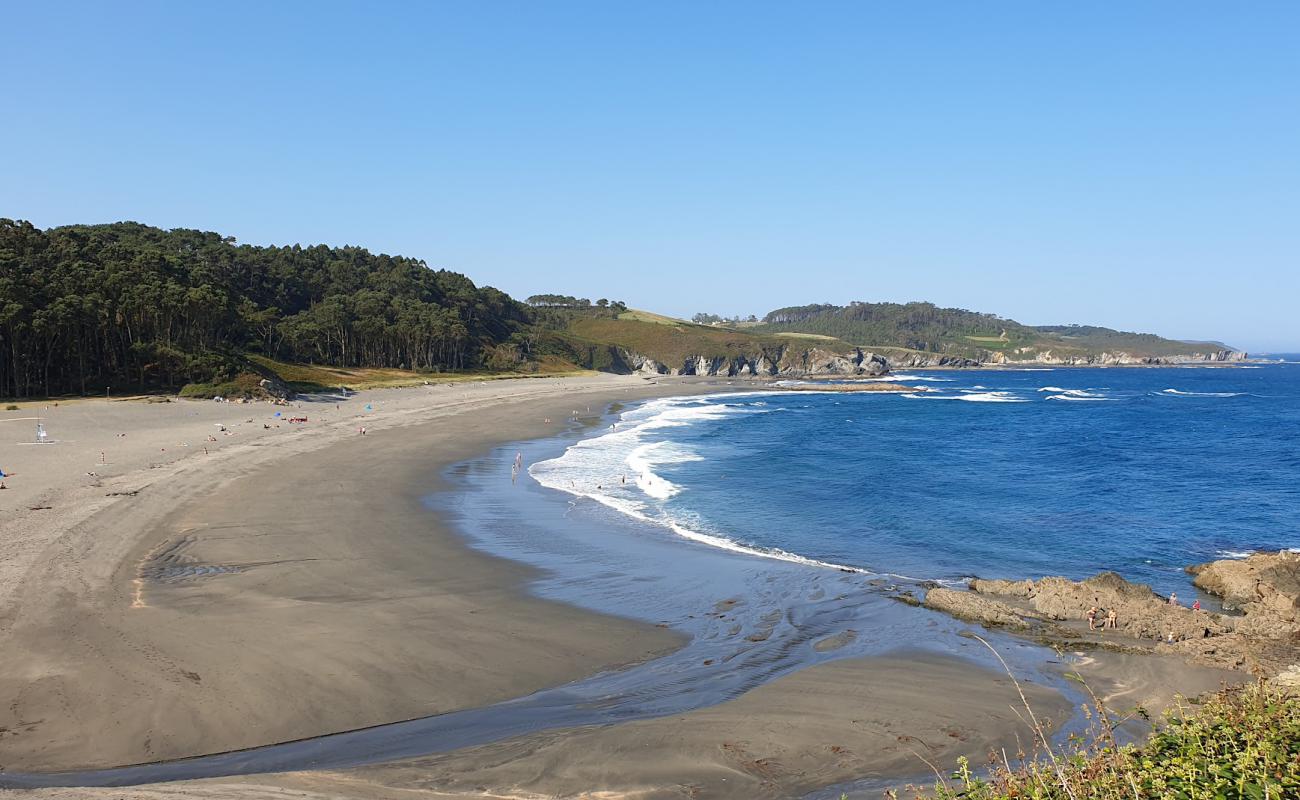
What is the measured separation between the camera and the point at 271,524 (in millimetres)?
25500

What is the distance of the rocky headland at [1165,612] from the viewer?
16219 millimetres

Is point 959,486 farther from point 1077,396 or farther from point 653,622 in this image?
point 1077,396

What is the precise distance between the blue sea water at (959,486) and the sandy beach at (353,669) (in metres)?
9.23

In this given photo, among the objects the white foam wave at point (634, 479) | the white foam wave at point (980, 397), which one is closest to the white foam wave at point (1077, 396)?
the white foam wave at point (980, 397)

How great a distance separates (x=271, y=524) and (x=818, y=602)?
57.9ft

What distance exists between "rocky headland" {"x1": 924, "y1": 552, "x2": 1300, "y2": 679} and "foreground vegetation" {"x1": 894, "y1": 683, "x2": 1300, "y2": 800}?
11.0 metres

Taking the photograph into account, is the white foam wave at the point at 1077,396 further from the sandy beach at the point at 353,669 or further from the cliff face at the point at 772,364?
the sandy beach at the point at 353,669

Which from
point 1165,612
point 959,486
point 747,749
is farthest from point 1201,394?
point 747,749

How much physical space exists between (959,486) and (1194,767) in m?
35.7

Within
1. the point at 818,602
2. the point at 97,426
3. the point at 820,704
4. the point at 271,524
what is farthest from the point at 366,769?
the point at 97,426

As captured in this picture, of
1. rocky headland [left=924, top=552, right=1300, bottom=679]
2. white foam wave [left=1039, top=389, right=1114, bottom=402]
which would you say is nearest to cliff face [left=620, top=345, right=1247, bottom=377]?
white foam wave [left=1039, top=389, right=1114, bottom=402]

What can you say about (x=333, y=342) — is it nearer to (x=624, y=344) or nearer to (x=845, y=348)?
(x=624, y=344)

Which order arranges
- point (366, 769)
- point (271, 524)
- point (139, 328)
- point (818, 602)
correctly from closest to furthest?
point (366, 769) → point (818, 602) → point (271, 524) → point (139, 328)

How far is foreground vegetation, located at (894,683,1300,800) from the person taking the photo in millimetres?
4895
